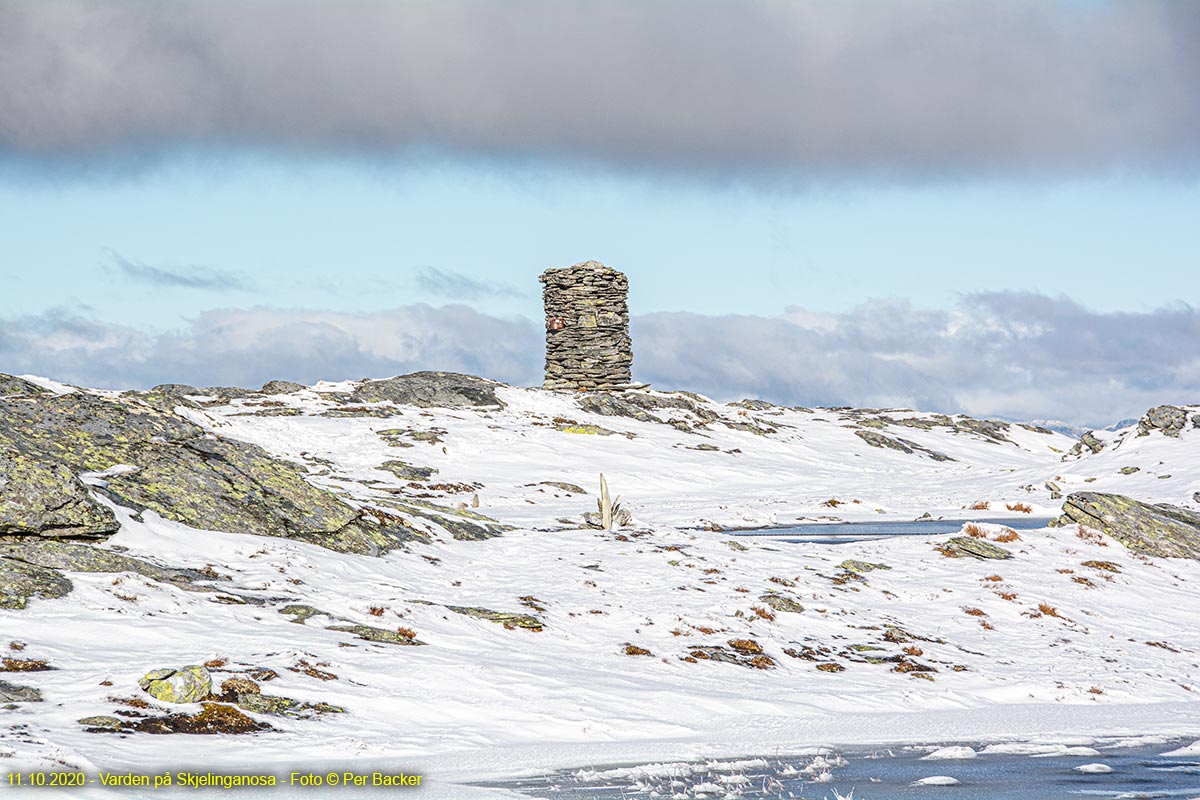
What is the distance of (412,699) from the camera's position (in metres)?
12.5

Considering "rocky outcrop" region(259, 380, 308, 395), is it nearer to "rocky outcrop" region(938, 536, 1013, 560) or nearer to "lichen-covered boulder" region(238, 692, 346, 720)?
"rocky outcrop" region(938, 536, 1013, 560)

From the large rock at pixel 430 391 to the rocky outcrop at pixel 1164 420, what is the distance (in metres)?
37.1

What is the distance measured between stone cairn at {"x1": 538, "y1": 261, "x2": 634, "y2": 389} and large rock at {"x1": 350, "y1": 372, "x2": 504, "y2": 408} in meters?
6.36

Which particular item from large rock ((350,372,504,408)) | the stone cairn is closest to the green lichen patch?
large rock ((350,372,504,408))

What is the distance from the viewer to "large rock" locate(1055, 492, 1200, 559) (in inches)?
1123

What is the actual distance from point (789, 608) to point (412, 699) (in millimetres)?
9981

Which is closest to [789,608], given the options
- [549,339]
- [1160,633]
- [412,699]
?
[1160,633]

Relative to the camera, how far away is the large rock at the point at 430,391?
6306 centimetres

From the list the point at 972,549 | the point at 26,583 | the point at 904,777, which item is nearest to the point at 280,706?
the point at 26,583

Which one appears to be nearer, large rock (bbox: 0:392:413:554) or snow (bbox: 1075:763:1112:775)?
snow (bbox: 1075:763:1112:775)

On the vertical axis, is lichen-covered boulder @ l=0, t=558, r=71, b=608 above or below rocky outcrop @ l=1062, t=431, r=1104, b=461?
below

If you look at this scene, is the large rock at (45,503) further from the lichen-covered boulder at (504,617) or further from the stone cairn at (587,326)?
the stone cairn at (587,326)

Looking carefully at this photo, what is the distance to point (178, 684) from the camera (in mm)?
11148

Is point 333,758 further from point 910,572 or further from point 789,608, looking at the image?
point 910,572
